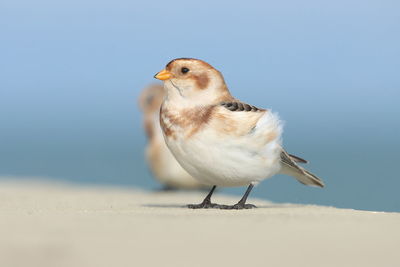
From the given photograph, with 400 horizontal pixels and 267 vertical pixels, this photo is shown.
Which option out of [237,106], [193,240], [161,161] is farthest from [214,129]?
[161,161]

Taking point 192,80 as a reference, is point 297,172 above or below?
below

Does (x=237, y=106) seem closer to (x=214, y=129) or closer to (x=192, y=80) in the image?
(x=214, y=129)

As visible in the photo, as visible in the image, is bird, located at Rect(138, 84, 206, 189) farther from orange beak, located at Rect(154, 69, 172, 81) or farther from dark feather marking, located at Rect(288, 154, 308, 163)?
orange beak, located at Rect(154, 69, 172, 81)

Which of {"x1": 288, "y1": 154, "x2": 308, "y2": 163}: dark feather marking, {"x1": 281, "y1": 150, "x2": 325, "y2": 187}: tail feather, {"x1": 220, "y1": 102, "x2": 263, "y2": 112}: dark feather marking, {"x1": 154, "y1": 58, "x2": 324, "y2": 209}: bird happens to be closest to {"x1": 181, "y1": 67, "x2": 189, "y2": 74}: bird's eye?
{"x1": 154, "y1": 58, "x2": 324, "y2": 209}: bird

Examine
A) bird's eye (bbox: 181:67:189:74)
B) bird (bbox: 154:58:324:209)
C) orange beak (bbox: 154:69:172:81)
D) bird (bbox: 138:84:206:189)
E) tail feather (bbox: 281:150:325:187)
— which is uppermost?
bird's eye (bbox: 181:67:189:74)

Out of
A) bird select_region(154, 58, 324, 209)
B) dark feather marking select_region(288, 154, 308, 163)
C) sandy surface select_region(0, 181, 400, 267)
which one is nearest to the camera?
sandy surface select_region(0, 181, 400, 267)

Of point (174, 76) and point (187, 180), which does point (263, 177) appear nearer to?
point (174, 76)

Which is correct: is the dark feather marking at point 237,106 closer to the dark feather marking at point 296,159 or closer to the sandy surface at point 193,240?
the dark feather marking at point 296,159

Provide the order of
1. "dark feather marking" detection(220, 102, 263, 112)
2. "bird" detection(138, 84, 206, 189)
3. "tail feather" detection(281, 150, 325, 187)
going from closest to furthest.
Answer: "dark feather marking" detection(220, 102, 263, 112), "tail feather" detection(281, 150, 325, 187), "bird" detection(138, 84, 206, 189)
